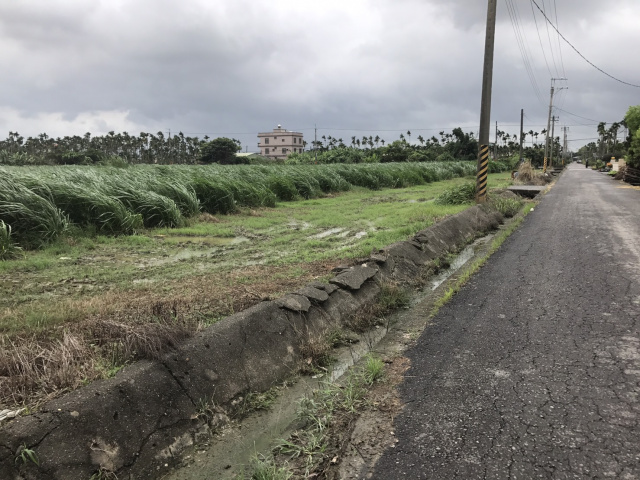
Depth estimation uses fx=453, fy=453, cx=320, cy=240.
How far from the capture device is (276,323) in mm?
4039

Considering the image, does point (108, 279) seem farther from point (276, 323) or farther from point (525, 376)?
point (525, 376)

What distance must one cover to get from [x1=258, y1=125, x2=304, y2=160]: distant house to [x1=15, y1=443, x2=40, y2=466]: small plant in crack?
11751cm

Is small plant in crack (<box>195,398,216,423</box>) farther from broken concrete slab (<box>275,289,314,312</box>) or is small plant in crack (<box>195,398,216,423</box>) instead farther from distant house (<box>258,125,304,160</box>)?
distant house (<box>258,125,304,160</box>)

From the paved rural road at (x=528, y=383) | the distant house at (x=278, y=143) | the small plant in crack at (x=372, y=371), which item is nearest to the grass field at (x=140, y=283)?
the small plant in crack at (x=372, y=371)

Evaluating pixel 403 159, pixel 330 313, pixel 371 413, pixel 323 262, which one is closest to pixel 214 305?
pixel 330 313

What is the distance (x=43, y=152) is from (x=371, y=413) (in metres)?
79.1

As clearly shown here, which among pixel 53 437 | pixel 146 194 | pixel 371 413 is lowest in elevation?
pixel 371 413

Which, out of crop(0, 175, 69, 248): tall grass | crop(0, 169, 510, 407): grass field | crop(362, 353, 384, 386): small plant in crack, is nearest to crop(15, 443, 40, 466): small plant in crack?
crop(0, 169, 510, 407): grass field

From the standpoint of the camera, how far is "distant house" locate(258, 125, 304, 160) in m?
119

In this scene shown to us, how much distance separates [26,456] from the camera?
87.7 inches

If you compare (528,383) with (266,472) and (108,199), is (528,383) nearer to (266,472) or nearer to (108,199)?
(266,472)

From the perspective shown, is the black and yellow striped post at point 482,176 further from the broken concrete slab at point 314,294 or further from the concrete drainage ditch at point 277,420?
the broken concrete slab at point 314,294

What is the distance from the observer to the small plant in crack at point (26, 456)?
2211 millimetres

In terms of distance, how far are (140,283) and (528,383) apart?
15.0 ft
